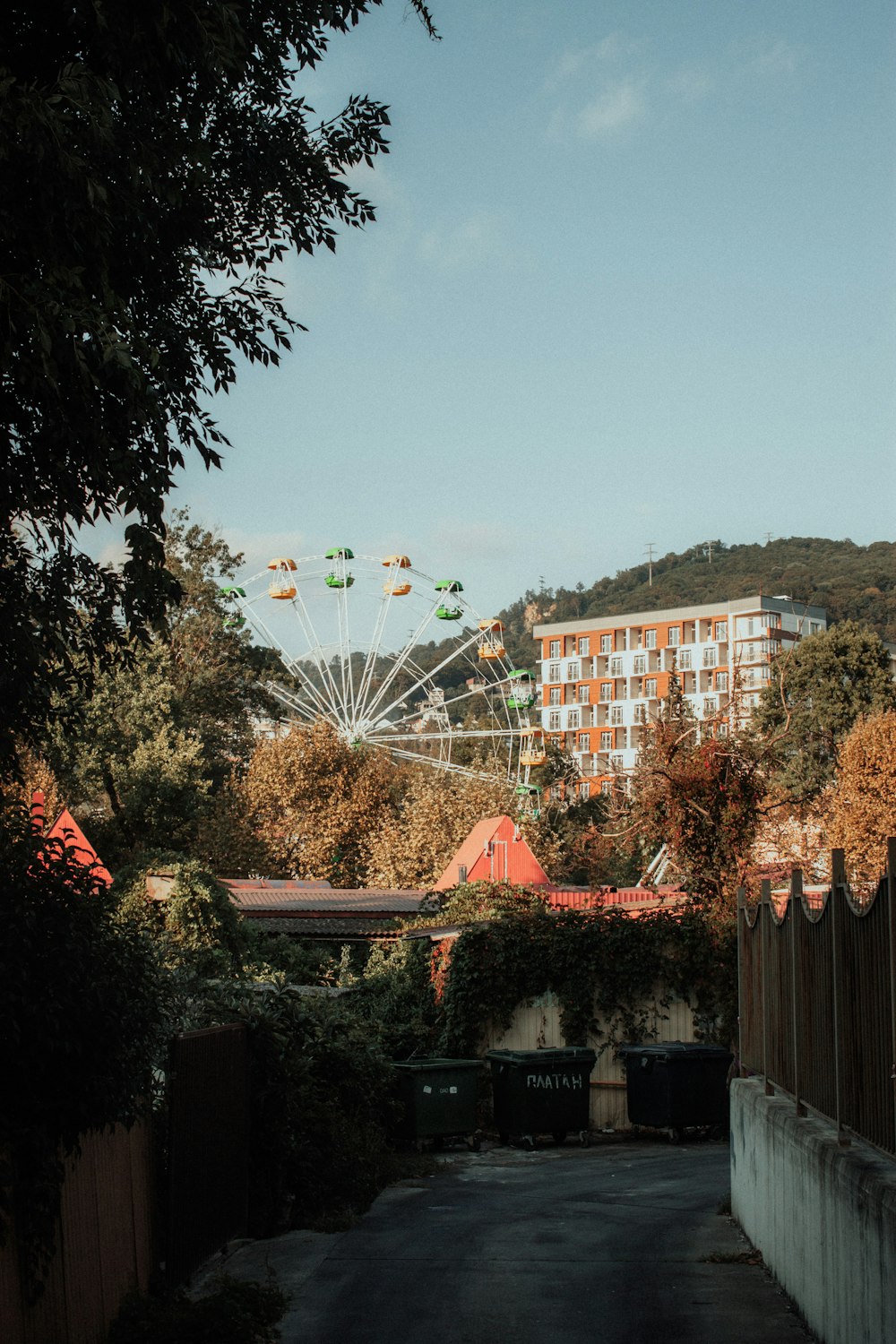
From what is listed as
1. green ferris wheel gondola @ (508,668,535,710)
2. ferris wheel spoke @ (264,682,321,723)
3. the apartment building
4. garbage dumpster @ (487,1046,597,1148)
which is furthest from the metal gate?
the apartment building

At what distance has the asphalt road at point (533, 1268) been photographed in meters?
8.53

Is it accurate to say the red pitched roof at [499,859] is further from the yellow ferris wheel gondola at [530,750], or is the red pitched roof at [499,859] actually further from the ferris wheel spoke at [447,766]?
the yellow ferris wheel gondola at [530,750]

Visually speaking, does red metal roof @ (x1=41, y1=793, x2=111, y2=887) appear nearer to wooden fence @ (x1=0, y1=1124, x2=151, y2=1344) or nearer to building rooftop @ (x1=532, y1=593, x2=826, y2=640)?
wooden fence @ (x1=0, y1=1124, x2=151, y2=1344)

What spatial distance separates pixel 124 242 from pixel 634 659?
134 meters

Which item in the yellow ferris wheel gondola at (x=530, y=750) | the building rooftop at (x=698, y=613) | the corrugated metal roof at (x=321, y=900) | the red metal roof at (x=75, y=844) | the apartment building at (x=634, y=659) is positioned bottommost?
the corrugated metal roof at (x=321, y=900)

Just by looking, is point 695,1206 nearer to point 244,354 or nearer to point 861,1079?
point 861,1079

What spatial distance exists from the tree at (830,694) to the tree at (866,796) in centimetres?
1674

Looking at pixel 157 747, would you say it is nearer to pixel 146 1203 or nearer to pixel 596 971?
pixel 596 971

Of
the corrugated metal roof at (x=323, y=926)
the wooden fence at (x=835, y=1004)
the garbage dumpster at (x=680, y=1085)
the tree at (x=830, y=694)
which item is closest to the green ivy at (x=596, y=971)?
the garbage dumpster at (x=680, y=1085)

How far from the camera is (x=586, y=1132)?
18875mm

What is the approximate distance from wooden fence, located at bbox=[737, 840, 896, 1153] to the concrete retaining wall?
18cm

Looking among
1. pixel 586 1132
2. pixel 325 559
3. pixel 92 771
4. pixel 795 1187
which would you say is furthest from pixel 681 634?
pixel 795 1187

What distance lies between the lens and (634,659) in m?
141

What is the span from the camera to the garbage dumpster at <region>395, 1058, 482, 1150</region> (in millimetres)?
17578
